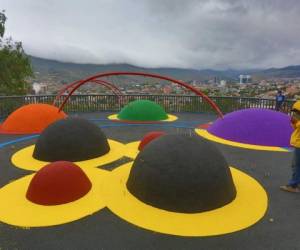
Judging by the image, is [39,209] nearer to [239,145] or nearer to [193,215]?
[193,215]

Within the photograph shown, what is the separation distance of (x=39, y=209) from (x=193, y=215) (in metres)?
3.49

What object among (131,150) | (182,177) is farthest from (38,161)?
(182,177)

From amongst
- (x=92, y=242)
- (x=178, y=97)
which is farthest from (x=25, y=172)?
(x=178, y=97)

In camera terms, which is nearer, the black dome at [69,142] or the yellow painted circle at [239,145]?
the black dome at [69,142]

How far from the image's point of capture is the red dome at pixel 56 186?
6215 mm

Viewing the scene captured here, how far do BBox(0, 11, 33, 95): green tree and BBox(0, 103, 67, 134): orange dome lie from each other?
16.1 meters

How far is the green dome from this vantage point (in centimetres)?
1891

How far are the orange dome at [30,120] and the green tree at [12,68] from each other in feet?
52.8

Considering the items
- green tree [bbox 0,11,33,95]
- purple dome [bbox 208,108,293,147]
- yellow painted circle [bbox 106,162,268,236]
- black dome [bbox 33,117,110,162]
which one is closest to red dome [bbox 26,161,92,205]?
yellow painted circle [bbox 106,162,268,236]

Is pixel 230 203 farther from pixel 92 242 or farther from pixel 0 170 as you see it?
pixel 0 170

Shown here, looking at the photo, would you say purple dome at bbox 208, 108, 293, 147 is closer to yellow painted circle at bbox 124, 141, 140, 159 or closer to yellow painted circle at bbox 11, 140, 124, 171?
yellow painted circle at bbox 124, 141, 140, 159

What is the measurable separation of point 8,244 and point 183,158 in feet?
12.7

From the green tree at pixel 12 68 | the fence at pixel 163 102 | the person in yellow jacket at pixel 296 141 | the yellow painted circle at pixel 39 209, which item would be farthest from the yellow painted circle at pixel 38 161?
the green tree at pixel 12 68

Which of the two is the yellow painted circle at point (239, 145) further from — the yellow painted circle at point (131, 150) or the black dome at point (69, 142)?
the black dome at point (69, 142)
